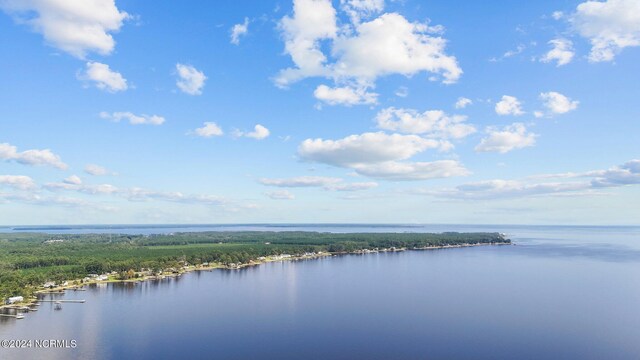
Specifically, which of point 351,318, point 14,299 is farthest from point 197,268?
point 351,318

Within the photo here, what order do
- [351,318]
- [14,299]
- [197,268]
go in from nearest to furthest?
[351,318], [14,299], [197,268]

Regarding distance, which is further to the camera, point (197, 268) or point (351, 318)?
point (197, 268)

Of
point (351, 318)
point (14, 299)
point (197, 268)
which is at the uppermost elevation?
point (14, 299)

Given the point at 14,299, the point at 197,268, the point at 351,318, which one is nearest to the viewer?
the point at 351,318


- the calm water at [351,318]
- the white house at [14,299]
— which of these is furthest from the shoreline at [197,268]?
the calm water at [351,318]

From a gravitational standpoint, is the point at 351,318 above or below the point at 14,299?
below

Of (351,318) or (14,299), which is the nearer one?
(351,318)

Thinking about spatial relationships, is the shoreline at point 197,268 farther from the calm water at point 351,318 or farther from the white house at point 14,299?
the calm water at point 351,318

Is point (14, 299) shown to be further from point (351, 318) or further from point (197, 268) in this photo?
point (351, 318)
